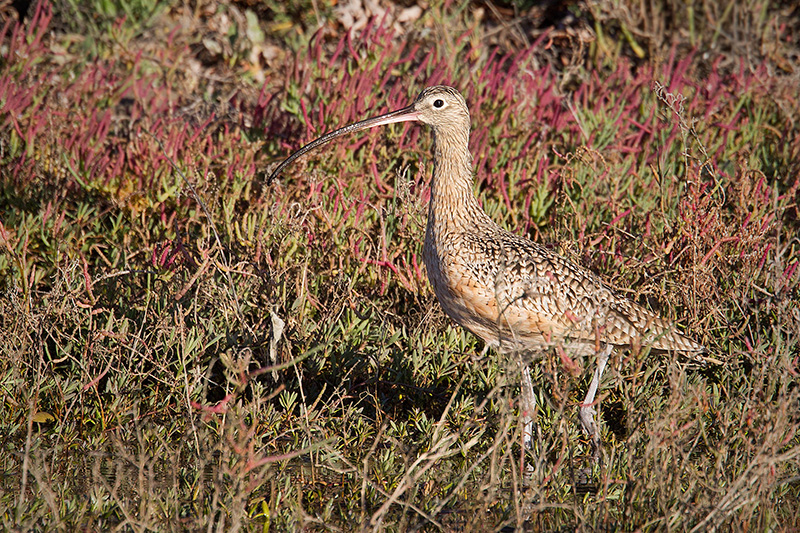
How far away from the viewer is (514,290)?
4113 mm

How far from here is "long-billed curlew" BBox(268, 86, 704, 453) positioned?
13.4ft

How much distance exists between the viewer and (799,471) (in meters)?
3.56

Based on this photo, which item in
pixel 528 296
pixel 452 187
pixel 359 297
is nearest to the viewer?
pixel 528 296

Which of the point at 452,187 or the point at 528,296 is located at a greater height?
the point at 452,187

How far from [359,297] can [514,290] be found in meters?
1.19

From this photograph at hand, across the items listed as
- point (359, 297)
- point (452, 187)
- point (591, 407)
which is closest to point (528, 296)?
point (591, 407)

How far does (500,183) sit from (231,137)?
5.98ft

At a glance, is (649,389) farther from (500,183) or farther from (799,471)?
(500,183)

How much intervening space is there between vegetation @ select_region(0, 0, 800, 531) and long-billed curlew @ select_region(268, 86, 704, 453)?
0.68 feet

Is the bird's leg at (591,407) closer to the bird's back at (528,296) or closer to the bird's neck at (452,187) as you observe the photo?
the bird's back at (528,296)

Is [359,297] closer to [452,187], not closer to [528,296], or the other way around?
[452,187]

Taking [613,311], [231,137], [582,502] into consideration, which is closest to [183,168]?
[231,137]

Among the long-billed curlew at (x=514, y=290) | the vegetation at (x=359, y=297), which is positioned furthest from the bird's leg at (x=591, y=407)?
the vegetation at (x=359, y=297)

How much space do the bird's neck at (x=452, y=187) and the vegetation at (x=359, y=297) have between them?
0.22m
